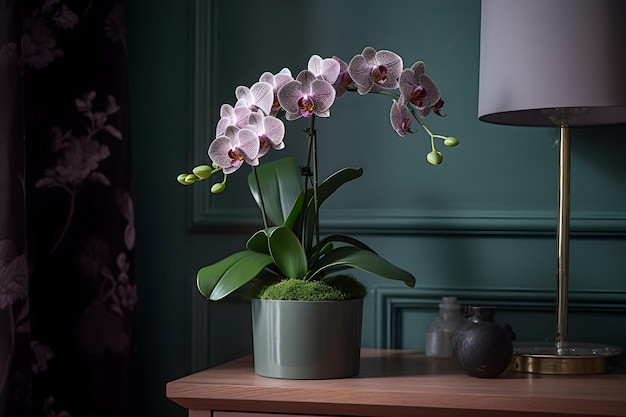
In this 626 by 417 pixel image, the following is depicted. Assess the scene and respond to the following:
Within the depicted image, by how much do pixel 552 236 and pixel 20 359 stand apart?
1.02m

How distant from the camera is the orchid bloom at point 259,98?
1.23 metres

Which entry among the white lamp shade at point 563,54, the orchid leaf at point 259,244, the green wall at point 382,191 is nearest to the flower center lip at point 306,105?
the orchid leaf at point 259,244

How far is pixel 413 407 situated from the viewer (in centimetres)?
116

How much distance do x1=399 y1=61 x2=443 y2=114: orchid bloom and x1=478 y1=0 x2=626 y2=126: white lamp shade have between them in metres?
0.16

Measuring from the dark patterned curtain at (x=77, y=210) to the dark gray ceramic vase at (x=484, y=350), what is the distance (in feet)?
2.21

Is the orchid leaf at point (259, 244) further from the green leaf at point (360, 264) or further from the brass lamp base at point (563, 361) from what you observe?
the brass lamp base at point (563, 361)

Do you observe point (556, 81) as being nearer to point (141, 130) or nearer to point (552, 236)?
point (552, 236)

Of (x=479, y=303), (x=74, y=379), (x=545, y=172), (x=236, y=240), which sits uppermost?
(x=545, y=172)

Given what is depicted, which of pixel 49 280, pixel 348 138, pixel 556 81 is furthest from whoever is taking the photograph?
pixel 348 138

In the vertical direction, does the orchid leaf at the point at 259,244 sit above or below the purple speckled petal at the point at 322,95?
below

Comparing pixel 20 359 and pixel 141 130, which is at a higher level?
pixel 141 130

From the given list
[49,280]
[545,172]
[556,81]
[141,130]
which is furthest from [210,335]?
[556,81]

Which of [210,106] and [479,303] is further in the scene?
[210,106]

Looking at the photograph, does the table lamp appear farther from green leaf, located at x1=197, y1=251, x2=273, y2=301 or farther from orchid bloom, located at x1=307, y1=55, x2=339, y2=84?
green leaf, located at x1=197, y1=251, x2=273, y2=301
